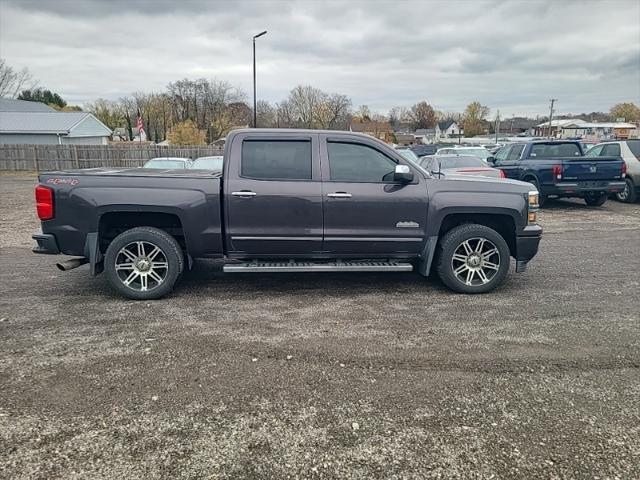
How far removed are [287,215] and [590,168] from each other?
10.2m

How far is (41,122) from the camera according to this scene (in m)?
36.2

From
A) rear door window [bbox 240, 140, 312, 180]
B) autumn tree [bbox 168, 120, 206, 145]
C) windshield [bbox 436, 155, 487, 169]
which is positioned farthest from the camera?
autumn tree [bbox 168, 120, 206, 145]

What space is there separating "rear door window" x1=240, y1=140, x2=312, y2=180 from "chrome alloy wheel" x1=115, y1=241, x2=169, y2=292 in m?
1.36

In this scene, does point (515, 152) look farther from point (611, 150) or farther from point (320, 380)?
point (320, 380)

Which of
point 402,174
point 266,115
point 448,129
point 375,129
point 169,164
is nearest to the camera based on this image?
point 402,174

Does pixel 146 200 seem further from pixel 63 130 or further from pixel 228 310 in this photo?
pixel 63 130

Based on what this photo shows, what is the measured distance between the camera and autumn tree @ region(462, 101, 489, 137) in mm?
108637

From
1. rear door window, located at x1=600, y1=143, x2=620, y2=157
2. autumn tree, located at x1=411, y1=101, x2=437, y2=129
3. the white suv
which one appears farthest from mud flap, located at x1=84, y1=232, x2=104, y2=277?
autumn tree, located at x1=411, y1=101, x2=437, y2=129

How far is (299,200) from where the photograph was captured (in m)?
5.16

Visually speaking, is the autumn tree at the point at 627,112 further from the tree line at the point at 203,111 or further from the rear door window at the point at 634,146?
the rear door window at the point at 634,146

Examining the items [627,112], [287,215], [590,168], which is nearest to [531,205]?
[287,215]

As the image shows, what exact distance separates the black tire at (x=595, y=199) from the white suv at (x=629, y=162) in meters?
0.92

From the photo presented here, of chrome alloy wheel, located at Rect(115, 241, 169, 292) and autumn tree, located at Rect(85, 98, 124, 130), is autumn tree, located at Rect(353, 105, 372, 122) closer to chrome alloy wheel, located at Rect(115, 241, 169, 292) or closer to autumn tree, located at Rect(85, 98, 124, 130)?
autumn tree, located at Rect(85, 98, 124, 130)

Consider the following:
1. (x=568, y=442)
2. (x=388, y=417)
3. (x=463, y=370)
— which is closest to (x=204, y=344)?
(x=388, y=417)
